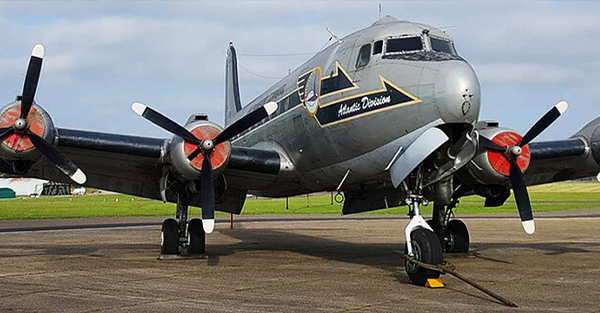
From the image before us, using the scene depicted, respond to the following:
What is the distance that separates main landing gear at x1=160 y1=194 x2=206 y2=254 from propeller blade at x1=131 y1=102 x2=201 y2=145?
2.27 metres

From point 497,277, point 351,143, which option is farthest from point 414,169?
point 497,277

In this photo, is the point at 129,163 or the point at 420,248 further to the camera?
the point at 129,163

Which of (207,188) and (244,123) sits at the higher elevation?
(244,123)

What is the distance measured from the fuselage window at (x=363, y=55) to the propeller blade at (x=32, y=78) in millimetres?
6586

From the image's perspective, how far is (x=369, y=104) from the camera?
42.7ft

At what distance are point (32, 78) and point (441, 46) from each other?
828cm

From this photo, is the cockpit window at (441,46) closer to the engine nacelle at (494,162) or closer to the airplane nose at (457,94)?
the airplane nose at (457,94)

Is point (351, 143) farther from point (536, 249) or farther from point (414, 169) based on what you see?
point (536, 249)

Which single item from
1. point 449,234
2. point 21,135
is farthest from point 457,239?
point 21,135

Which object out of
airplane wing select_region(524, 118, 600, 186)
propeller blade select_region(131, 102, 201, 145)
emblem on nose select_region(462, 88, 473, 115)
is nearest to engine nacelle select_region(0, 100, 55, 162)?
propeller blade select_region(131, 102, 201, 145)

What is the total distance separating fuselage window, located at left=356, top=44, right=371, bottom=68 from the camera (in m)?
13.7

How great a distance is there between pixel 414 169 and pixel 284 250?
810cm

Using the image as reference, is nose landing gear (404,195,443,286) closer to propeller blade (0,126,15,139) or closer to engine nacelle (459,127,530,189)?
engine nacelle (459,127,530,189)

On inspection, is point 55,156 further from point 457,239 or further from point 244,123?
point 457,239
